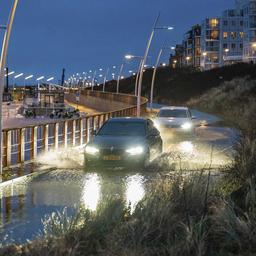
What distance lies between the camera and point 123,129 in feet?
61.7

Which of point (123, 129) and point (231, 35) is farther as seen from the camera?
point (231, 35)

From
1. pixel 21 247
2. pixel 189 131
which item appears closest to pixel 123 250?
pixel 21 247

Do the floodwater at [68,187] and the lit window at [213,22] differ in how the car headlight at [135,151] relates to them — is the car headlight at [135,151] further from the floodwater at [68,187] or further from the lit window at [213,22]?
the lit window at [213,22]

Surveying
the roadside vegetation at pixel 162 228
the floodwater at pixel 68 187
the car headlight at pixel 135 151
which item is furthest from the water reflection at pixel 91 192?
the roadside vegetation at pixel 162 228

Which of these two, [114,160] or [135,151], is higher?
[135,151]

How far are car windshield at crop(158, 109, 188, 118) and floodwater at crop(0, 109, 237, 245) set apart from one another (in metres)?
8.29

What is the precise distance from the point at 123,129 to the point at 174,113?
40.8 feet

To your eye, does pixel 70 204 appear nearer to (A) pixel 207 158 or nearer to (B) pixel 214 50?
(A) pixel 207 158

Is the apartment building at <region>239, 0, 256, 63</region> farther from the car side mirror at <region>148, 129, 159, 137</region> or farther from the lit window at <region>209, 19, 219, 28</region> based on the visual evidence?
the car side mirror at <region>148, 129, 159, 137</region>

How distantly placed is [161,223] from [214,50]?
563 feet

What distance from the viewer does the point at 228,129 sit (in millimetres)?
34938

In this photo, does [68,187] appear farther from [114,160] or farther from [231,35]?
[231,35]

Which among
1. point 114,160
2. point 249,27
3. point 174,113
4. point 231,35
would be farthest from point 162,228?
point 231,35

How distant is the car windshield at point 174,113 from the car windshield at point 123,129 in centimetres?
1154
